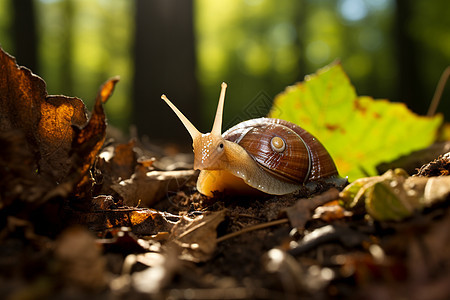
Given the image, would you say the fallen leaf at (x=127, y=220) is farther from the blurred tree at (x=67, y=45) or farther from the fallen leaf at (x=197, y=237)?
the blurred tree at (x=67, y=45)

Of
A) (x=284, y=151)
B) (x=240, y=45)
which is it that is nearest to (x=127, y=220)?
(x=284, y=151)

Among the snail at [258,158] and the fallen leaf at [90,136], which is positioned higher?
the fallen leaf at [90,136]

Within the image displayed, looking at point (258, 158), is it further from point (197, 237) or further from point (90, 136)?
point (90, 136)

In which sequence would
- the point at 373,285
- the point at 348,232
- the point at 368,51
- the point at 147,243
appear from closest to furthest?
1. the point at 373,285
2. the point at 348,232
3. the point at 147,243
4. the point at 368,51

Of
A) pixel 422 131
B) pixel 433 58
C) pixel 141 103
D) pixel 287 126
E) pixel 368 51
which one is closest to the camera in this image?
pixel 287 126

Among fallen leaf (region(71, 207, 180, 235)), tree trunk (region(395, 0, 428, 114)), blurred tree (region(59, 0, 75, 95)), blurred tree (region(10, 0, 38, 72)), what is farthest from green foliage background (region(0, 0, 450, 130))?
fallen leaf (region(71, 207, 180, 235))

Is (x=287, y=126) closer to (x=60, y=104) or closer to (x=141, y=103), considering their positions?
(x=60, y=104)

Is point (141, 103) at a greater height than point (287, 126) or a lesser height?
lesser

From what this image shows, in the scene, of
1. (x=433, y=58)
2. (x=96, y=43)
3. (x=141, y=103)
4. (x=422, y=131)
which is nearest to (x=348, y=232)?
(x=422, y=131)

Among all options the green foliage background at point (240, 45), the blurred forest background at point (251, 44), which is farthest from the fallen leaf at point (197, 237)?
the green foliage background at point (240, 45)
